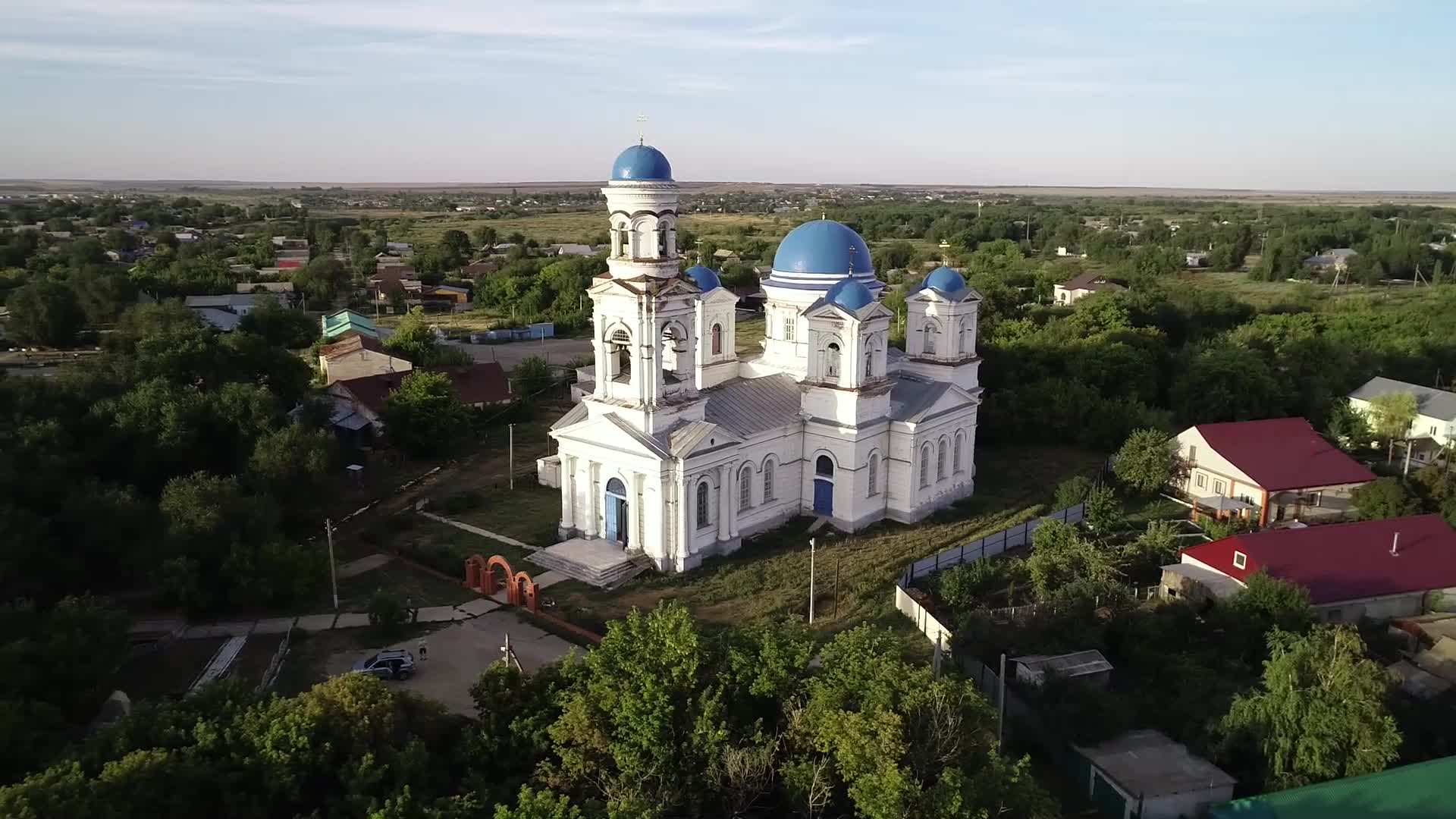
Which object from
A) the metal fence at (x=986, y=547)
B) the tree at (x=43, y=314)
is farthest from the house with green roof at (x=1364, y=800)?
the tree at (x=43, y=314)

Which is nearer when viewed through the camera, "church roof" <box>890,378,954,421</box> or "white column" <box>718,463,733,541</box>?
"white column" <box>718,463,733,541</box>

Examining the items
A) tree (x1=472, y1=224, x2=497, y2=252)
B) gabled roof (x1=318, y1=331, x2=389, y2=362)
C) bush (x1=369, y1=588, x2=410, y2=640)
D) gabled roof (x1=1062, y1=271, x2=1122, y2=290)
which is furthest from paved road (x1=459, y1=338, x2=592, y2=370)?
tree (x1=472, y1=224, x2=497, y2=252)

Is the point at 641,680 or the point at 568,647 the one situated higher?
the point at 641,680

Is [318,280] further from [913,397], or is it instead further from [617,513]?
[913,397]

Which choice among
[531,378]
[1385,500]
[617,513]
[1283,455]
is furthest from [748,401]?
[531,378]

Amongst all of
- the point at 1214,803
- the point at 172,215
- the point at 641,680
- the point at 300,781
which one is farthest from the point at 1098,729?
the point at 172,215

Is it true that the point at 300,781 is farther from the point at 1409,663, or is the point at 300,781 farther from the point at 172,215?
the point at 172,215

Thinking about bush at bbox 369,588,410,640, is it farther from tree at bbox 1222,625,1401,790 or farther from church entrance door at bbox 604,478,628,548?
tree at bbox 1222,625,1401,790
